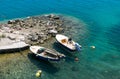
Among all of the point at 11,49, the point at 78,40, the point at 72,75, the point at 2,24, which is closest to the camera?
the point at 72,75

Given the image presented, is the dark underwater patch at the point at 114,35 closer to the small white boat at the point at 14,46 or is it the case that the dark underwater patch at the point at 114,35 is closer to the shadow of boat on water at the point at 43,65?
the shadow of boat on water at the point at 43,65

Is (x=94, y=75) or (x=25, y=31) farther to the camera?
(x=25, y=31)

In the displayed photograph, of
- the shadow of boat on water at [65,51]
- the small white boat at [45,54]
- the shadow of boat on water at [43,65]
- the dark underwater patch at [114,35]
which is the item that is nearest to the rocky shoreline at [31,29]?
the shadow of boat on water at [65,51]

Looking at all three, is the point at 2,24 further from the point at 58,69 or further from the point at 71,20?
the point at 58,69

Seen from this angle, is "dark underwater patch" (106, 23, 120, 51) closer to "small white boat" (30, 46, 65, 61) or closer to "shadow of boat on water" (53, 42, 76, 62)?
"shadow of boat on water" (53, 42, 76, 62)

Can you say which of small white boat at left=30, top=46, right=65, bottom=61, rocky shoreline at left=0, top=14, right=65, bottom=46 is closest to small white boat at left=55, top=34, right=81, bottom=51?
rocky shoreline at left=0, top=14, right=65, bottom=46

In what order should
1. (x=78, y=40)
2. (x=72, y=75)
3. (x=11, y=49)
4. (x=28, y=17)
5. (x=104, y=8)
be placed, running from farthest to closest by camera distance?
(x=104, y=8), (x=28, y=17), (x=78, y=40), (x=11, y=49), (x=72, y=75)

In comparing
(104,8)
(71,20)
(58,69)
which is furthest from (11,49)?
(104,8)
